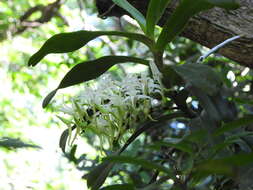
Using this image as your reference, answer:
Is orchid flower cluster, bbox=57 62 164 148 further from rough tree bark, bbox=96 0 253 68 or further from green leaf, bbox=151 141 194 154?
rough tree bark, bbox=96 0 253 68

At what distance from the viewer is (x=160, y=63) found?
64 centimetres

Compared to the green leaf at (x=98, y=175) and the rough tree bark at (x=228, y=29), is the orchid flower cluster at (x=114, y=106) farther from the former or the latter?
the rough tree bark at (x=228, y=29)

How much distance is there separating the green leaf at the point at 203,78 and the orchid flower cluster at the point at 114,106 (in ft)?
0.35

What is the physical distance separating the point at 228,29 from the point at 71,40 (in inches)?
14.9

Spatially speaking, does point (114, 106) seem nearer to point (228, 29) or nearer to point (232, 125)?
point (232, 125)

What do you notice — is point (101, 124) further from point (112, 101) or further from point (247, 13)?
point (247, 13)

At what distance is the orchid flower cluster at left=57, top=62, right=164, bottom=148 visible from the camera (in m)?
0.62

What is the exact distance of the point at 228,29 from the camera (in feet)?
2.77

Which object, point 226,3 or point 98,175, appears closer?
point 226,3

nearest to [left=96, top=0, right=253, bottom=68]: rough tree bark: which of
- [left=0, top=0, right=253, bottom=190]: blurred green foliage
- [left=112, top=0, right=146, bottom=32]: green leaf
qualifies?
[left=0, top=0, right=253, bottom=190]: blurred green foliage

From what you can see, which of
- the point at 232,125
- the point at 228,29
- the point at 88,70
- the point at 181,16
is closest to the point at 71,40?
the point at 88,70

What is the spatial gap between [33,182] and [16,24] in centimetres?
102

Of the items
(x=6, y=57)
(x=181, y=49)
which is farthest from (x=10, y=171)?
(x=181, y=49)

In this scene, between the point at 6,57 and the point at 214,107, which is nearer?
the point at 214,107
